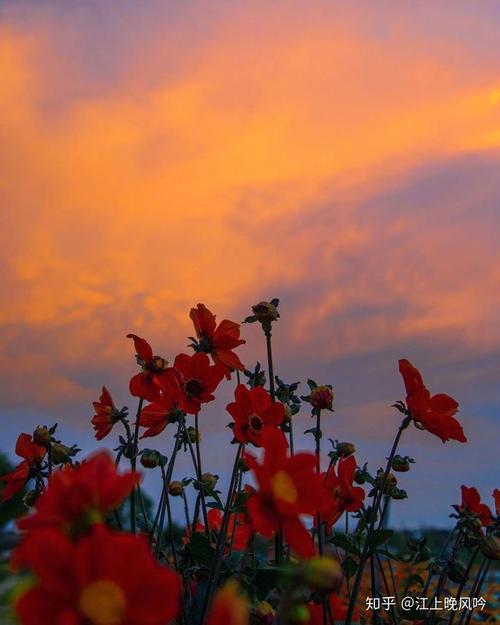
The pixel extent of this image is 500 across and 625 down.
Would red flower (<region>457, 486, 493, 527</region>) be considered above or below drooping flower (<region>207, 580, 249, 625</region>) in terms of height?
above

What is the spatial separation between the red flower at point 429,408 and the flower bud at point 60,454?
79cm

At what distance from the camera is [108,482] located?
94cm

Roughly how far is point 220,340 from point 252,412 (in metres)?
0.24

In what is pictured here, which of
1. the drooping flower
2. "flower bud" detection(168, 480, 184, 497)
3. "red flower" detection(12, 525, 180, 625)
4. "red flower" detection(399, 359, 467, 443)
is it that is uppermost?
"flower bud" detection(168, 480, 184, 497)

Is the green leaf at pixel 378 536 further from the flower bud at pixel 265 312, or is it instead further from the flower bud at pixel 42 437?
the flower bud at pixel 42 437

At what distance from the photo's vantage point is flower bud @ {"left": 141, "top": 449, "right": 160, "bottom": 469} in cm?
200

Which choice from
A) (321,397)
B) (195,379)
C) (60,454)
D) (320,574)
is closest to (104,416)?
(60,454)

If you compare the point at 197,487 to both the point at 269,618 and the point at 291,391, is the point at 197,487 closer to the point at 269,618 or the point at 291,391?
the point at 291,391

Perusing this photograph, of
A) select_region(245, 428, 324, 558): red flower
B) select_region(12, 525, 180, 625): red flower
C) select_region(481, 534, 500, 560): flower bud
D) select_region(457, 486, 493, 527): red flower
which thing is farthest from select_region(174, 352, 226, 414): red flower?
select_region(12, 525, 180, 625): red flower

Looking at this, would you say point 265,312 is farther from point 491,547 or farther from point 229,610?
point 229,610

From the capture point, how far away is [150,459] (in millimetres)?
2000

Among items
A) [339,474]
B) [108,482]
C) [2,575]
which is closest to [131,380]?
[339,474]

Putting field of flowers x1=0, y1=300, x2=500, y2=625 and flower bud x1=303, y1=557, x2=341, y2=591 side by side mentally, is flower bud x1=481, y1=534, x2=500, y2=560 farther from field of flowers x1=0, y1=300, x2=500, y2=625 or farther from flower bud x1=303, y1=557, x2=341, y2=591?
flower bud x1=303, y1=557, x2=341, y2=591

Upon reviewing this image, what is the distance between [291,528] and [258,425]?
1.72ft
